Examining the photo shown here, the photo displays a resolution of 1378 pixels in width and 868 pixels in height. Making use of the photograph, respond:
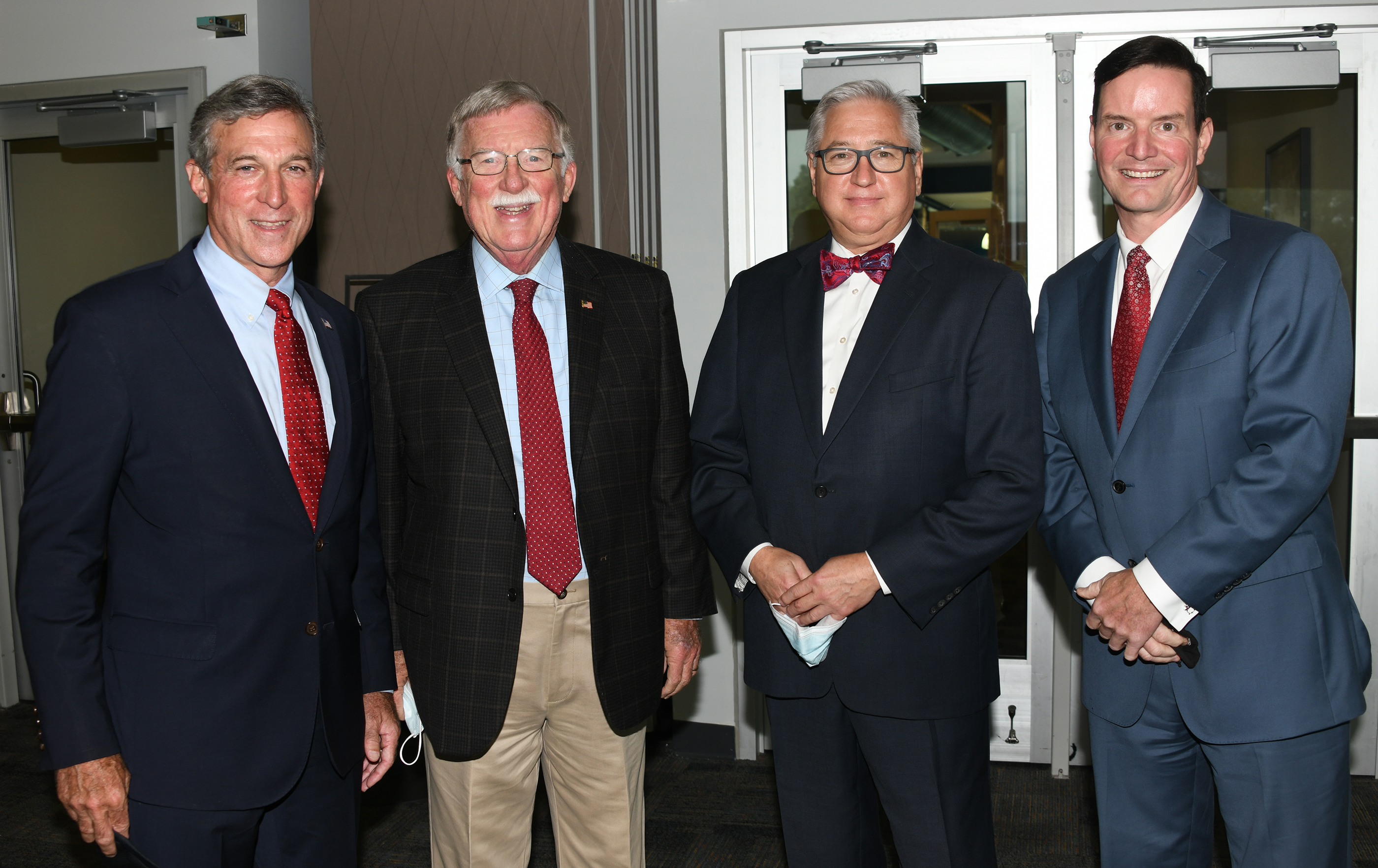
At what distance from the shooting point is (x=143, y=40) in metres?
4.25

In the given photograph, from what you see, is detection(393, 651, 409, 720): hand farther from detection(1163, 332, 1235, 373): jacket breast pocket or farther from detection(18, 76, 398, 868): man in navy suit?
detection(1163, 332, 1235, 373): jacket breast pocket

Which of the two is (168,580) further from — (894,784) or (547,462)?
(894,784)

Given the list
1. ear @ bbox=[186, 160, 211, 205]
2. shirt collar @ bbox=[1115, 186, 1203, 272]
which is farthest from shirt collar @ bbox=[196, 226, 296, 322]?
shirt collar @ bbox=[1115, 186, 1203, 272]

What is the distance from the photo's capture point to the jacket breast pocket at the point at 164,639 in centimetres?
177

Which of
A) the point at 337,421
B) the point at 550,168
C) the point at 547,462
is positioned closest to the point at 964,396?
the point at 547,462

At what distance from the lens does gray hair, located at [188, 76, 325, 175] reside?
1968mm

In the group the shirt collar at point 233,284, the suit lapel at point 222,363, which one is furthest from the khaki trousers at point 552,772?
the shirt collar at point 233,284

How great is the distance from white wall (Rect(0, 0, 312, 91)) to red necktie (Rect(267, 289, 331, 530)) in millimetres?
2625

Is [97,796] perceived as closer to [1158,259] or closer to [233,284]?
[233,284]

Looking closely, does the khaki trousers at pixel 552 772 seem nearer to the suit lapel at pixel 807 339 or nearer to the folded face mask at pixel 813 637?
the folded face mask at pixel 813 637

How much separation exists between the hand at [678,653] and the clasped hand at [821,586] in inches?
14.2

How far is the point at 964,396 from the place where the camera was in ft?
6.90

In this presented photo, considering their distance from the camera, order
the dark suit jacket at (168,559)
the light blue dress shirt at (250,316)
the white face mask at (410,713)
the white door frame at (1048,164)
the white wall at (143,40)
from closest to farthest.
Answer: the dark suit jacket at (168,559)
the light blue dress shirt at (250,316)
the white face mask at (410,713)
the white door frame at (1048,164)
the white wall at (143,40)

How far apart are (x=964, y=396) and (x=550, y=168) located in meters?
1.03
